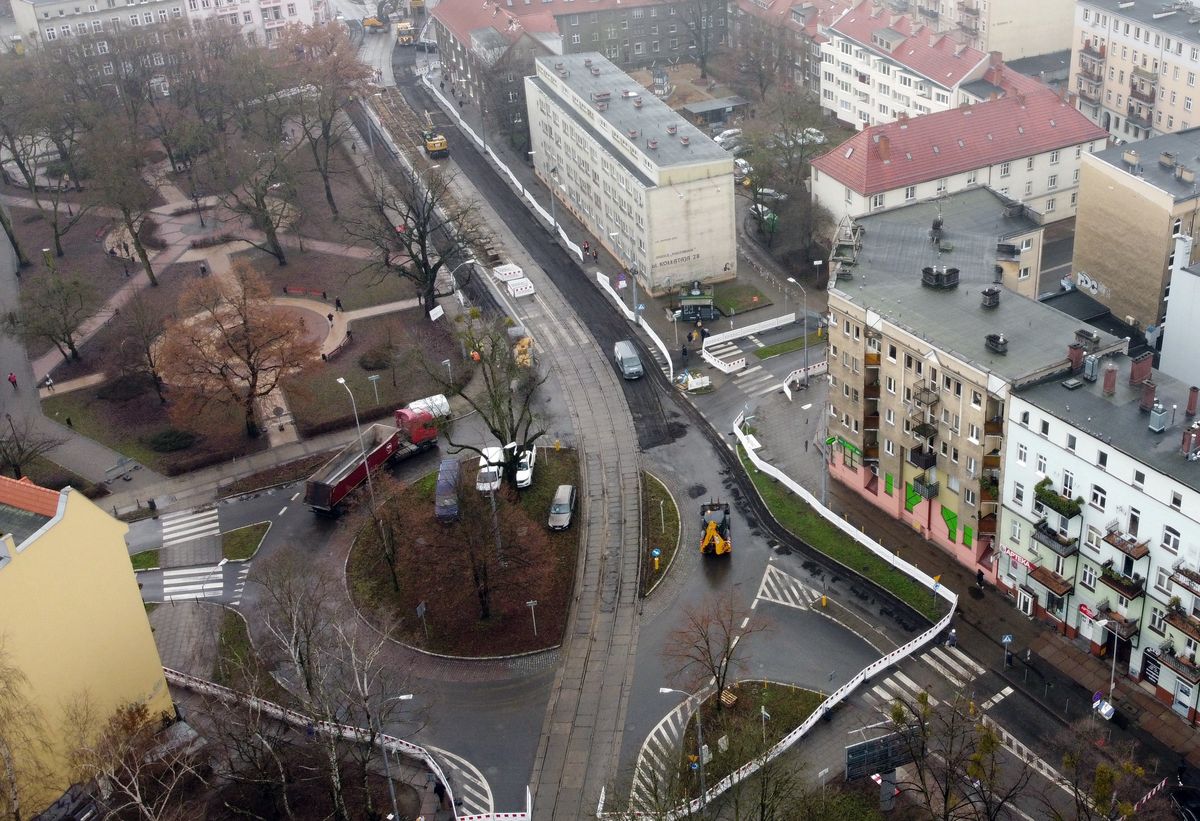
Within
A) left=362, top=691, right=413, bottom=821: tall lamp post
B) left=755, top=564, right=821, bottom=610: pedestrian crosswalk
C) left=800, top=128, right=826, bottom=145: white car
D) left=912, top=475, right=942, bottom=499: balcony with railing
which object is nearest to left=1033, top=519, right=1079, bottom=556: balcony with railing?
left=912, top=475, right=942, bottom=499: balcony with railing

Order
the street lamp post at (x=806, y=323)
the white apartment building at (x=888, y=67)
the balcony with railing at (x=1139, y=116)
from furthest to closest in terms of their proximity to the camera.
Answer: the white apartment building at (x=888, y=67)
the balcony with railing at (x=1139, y=116)
the street lamp post at (x=806, y=323)

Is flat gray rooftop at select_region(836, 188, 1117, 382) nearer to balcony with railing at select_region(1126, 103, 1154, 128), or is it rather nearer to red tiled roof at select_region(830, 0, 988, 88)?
red tiled roof at select_region(830, 0, 988, 88)

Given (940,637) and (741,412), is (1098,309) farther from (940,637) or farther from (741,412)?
(940,637)

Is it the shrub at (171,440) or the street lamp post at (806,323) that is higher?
the street lamp post at (806,323)

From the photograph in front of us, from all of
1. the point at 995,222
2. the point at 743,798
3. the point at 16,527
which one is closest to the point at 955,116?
the point at 995,222

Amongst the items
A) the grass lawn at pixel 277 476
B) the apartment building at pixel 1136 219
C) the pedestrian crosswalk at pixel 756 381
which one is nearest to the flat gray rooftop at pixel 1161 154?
Answer: the apartment building at pixel 1136 219

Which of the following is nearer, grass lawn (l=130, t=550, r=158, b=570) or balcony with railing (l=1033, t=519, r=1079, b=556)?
balcony with railing (l=1033, t=519, r=1079, b=556)

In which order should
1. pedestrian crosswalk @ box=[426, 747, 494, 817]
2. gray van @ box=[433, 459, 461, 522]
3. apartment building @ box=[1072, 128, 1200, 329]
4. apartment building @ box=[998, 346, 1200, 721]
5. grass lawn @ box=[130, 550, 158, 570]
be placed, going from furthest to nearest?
1. apartment building @ box=[1072, 128, 1200, 329]
2. gray van @ box=[433, 459, 461, 522]
3. grass lawn @ box=[130, 550, 158, 570]
4. pedestrian crosswalk @ box=[426, 747, 494, 817]
5. apartment building @ box=[998, 346, 1200, 721]

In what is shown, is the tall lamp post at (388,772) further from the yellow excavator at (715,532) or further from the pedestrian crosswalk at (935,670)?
the pedestrian crosswalk at (935,670)
